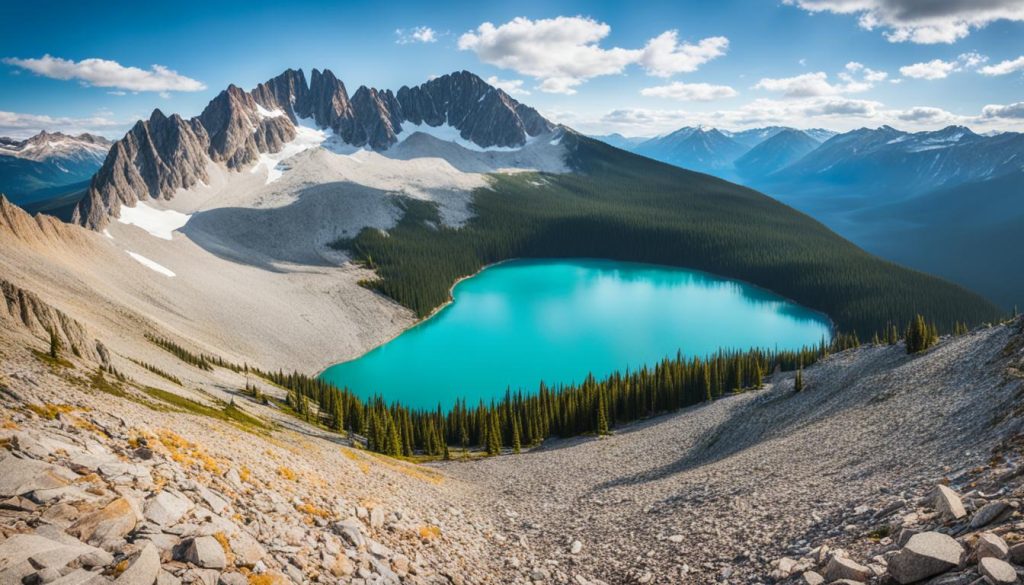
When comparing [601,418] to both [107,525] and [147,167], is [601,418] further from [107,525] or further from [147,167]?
[147,167]

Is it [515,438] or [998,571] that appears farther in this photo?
[515,438]

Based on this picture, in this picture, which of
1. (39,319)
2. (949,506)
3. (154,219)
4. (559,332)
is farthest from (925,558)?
(154,219)

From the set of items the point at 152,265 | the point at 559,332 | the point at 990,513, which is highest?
the point at 152,265

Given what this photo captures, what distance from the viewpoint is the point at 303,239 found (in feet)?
489

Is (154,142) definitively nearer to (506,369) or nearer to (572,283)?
(572,283)

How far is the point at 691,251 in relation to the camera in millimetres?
167000

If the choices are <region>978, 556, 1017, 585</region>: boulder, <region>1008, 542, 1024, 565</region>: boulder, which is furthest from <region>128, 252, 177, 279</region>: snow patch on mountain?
<region>1008, 542, 1024, 565</region>: boulder

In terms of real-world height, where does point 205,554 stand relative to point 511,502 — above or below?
above

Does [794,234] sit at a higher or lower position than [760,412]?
higher

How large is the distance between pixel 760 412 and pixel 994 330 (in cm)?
1544

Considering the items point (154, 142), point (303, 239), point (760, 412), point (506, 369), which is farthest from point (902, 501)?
point (154, 142)

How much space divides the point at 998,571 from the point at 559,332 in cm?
9077

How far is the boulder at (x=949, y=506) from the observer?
422 inches

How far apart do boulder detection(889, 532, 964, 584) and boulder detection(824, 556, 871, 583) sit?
2.66 ft
